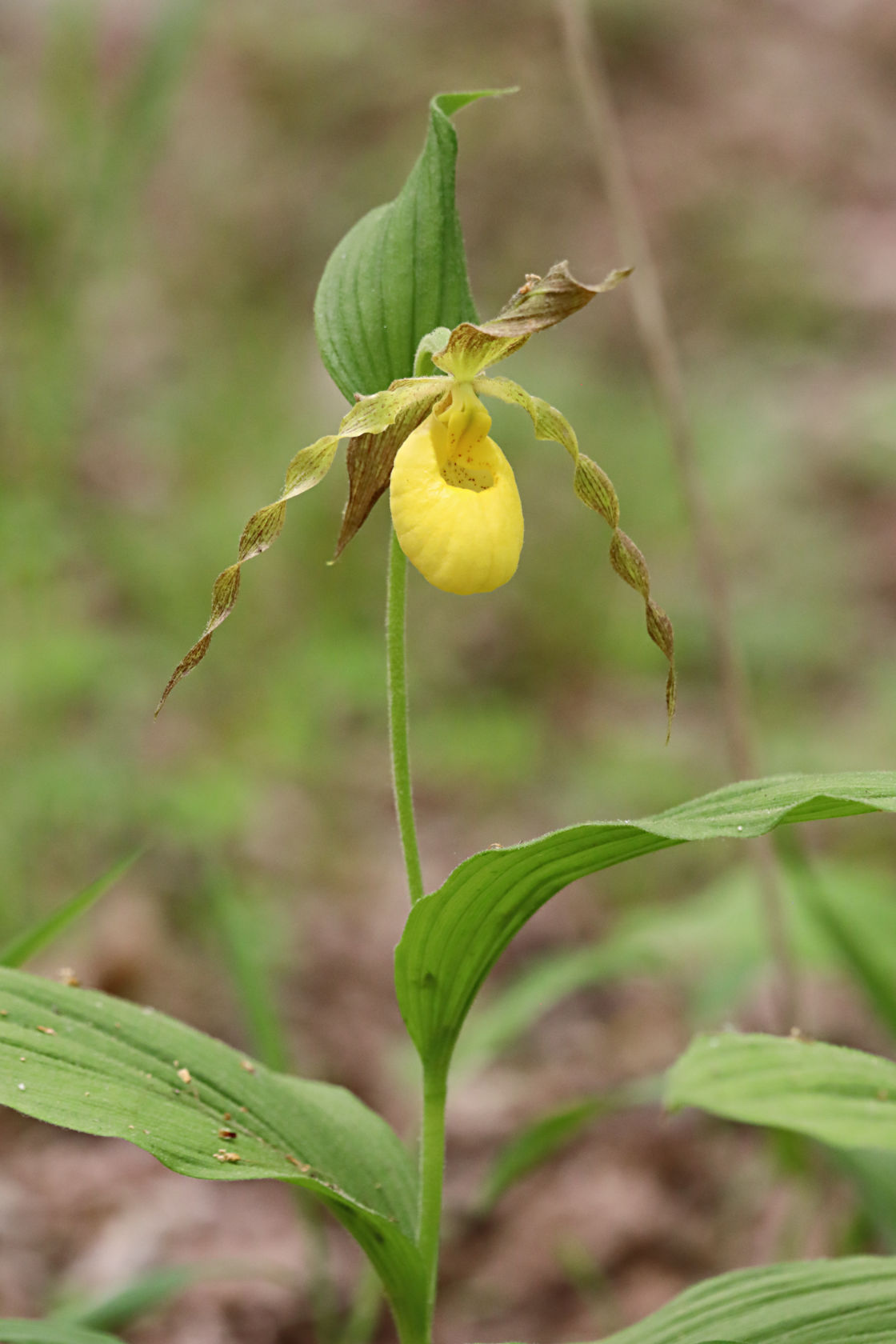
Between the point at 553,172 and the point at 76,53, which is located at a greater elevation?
the point at 553,172

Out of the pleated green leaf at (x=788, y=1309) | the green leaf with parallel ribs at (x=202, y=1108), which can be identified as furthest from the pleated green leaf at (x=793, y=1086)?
the green leaf with parallel ribs at (x=202, y=1108)

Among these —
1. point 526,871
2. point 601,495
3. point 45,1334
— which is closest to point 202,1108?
point 45,1334

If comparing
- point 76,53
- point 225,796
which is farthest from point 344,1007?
point 76,53

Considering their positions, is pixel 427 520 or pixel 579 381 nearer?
pixel 427 520

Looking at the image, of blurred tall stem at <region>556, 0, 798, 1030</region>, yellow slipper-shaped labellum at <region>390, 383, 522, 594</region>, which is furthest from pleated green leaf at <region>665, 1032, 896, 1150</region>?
blurred tall stem at <region>556, 0, 798, 1030</region>

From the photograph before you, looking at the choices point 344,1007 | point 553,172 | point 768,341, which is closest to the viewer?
point 344,1007

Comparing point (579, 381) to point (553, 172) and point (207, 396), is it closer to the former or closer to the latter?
point (207, 396)

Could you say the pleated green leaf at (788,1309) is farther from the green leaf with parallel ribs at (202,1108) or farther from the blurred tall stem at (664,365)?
the blurred tall stem at (664,365)
